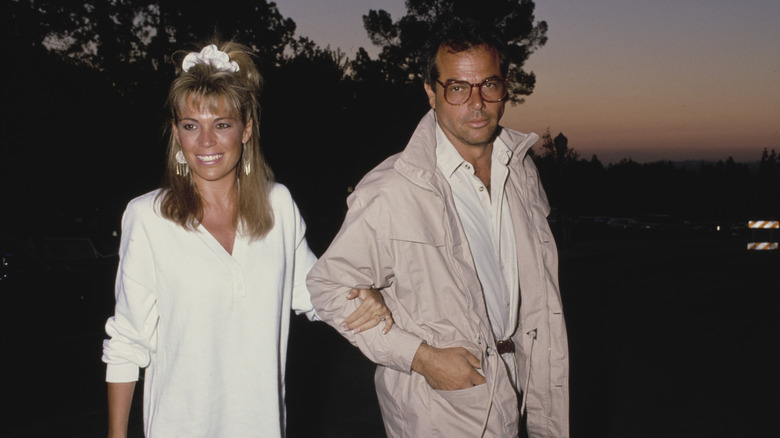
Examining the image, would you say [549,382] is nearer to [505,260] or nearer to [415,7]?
[505,260]

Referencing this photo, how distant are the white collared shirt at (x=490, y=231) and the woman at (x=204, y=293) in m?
0.46

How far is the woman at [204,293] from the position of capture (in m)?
2.13

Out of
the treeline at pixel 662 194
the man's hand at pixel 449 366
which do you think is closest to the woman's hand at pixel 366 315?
the man's hand at pixel 449 366

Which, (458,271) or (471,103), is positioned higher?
(471,103)

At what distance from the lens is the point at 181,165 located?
2.50 meters

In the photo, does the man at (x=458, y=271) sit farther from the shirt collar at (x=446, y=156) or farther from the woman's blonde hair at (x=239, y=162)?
the woman's blonde hair at (x=239, y=162)

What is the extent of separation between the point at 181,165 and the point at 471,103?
122 cm

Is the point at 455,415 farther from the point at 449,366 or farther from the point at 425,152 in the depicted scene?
the point at 425,152

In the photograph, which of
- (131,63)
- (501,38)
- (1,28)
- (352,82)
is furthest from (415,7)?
(501,38)

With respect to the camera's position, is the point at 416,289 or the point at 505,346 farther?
the point at 505,346

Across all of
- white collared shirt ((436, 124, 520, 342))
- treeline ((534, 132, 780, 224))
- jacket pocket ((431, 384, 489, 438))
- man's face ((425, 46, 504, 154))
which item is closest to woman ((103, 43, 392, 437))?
jacket pocket ((431, 384, 489, 438))

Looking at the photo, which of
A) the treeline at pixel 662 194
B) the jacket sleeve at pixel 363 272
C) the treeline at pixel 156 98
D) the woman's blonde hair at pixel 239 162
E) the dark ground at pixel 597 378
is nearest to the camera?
the jacket sleeve at pixel 363 272

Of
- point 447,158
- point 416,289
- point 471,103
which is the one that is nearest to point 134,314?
point 416,289

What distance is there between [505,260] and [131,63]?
22044 mm
